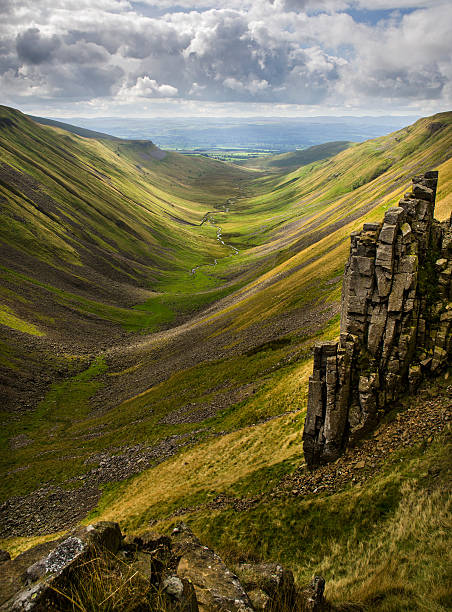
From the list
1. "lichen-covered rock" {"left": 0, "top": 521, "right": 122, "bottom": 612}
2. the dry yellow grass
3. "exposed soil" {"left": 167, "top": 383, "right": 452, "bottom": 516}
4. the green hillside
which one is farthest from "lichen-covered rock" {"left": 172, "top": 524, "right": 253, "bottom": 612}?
the dry yellow grass

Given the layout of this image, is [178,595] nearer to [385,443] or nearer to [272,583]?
[272,583]

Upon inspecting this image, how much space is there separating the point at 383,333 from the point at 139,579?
65.5ft

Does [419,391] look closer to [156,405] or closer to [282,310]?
[156,405]

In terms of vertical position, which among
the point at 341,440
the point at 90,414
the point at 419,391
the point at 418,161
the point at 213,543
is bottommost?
the point at 90,414

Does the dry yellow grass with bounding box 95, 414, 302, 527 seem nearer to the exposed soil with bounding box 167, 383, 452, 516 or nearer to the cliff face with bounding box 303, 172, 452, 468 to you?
the exposed soil with bounding box 167, 383, 452, 516

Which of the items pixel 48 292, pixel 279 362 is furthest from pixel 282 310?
pixel 48 292

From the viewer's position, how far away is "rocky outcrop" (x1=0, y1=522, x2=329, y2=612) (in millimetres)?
10219

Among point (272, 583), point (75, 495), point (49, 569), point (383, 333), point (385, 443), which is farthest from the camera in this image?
point (75, 495)

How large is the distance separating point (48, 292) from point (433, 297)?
124 meters

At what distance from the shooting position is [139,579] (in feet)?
36.8

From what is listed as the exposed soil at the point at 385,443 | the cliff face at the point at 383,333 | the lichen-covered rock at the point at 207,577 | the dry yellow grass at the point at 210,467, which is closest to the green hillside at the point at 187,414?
the dry yellow grass at the point at 210,467

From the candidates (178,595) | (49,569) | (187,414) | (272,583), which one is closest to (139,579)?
(178,595)

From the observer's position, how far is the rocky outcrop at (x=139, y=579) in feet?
33.5

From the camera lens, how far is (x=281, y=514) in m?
22.2
